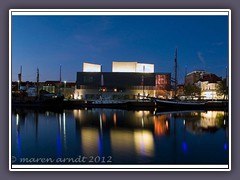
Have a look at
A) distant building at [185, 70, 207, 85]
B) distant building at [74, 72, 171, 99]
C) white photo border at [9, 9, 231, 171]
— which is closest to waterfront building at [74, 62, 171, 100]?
distant building at [74, 72, 171, 99]

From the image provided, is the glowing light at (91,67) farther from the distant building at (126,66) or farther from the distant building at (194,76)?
the distant building at (194,76)

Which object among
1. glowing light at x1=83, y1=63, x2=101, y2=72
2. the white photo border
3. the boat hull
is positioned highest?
glowing light at x1=83, y1=63, x2=101, y2=72

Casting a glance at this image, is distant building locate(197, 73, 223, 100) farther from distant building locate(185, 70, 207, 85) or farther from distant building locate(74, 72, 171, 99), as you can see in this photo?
distant building locate(74, 72, 171, 99)

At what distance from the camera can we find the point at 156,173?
3.20m

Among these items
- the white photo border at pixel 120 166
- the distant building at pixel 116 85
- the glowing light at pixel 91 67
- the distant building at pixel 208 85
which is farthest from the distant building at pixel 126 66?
the white photo border at pixel 120 166

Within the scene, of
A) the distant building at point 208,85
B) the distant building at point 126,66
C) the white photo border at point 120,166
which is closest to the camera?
the white photo border at point 120,166

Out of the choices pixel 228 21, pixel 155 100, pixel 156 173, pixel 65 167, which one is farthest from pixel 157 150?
pixel 155 100

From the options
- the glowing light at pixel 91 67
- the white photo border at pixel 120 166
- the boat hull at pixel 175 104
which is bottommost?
the boat hull at pixel 175 104

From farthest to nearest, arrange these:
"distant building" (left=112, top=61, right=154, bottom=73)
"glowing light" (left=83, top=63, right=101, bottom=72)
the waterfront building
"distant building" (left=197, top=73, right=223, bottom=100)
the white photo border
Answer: the waterfront building → "distant building" (left=112, top=61, right=154, bottom=73) → "glowing light" (left=83, top=63, right=101, bottom=72) → "distant building" (left=197, top=73, right=223, bottom=100) → the white photo border

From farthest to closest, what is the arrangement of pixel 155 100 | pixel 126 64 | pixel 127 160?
pixel 126 64 → pixel 155 100 → pixel 127 160
